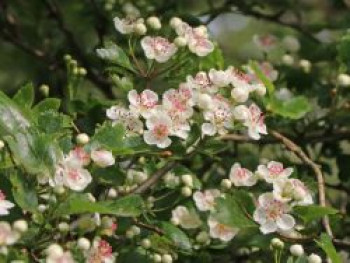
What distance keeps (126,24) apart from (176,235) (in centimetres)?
45

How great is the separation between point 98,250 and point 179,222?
0.30m

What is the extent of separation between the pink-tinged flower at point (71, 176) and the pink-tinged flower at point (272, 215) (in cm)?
30

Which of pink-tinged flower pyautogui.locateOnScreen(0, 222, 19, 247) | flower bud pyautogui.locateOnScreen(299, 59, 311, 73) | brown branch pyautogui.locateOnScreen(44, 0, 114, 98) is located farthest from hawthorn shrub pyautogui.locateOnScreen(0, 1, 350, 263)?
brown branch pyautogui.locateOnScreen(44, 0, 114, 98)

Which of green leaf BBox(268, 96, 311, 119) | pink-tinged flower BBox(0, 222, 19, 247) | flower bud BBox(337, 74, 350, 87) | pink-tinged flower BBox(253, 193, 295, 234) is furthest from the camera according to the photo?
flower bud BBox(337, 74, 350, 87)

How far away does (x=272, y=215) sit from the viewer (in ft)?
4.89

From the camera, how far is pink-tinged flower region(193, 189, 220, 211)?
1.64 meters

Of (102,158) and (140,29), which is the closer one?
(102,158)

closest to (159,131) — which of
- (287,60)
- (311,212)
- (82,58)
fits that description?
(311,212)

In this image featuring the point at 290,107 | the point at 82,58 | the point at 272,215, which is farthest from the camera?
the point at 82,58

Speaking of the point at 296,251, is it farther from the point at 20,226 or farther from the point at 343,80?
the point at 343,80

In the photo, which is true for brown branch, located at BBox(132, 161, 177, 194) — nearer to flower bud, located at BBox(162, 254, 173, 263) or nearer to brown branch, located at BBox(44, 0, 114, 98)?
flower bud, located at BBox(162, 254, 173, 263)

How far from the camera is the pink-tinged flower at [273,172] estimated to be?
1.57 meters

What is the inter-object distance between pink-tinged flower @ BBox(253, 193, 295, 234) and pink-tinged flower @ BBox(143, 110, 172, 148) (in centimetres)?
19

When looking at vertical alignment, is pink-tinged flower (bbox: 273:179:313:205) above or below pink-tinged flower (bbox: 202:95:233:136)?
below
